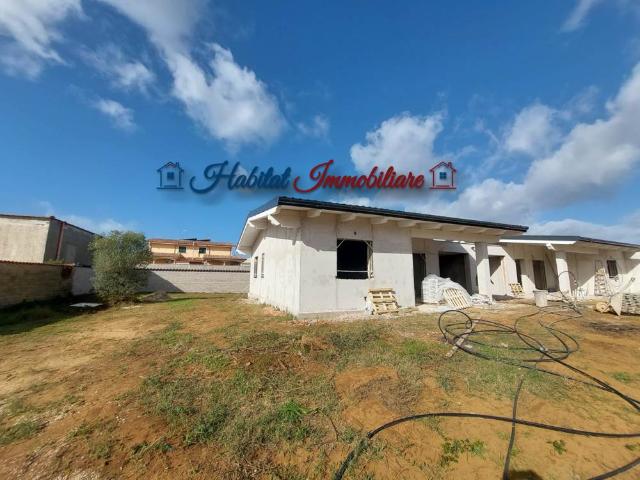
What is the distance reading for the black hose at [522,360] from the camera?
2.54m

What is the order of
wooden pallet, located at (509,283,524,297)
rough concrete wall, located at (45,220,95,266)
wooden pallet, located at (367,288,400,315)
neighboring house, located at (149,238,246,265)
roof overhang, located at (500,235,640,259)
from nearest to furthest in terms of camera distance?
wooden pallet, located at (367,288,400,315) < roof overhang, located at (500,235,640,259) < wooden pallet, located at (509,283,524,297) < rough concrete wall, located at (45,220,95,266) < neighboring house, located at (149,238,246,265)

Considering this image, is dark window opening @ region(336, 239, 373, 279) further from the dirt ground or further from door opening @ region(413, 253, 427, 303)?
door opening @ region(413, 253, 427, 303)

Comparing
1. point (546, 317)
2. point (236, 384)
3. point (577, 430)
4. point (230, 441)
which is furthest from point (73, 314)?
point (546, 317)

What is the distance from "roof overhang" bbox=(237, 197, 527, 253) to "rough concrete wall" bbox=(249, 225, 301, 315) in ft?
2.30

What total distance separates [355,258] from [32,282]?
1458 cm

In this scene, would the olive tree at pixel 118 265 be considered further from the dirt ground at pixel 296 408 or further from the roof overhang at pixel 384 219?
the dirt ground at pixel 296 408

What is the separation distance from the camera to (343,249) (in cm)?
1015

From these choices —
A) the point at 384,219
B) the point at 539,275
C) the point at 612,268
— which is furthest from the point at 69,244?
the point at 612,268

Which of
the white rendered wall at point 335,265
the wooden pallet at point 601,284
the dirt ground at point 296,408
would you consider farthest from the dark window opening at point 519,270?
the dirt ground at point 296,408

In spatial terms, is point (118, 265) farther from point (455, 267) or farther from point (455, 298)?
point (455, 267)

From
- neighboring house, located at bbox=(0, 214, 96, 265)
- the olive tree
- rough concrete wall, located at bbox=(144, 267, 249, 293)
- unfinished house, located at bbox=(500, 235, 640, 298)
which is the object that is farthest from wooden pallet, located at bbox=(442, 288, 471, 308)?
neighboring house, located at bbox=(0, 214, 96, 265)

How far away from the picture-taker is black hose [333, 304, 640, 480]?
254cm

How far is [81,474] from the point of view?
2309 millimetres

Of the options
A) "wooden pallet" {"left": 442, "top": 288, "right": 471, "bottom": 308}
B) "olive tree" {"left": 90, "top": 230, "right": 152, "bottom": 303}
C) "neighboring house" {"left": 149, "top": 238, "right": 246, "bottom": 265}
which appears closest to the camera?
"wooden pallet" {"left": 442, "top": 288, "right": 471, "bottom": 308}
